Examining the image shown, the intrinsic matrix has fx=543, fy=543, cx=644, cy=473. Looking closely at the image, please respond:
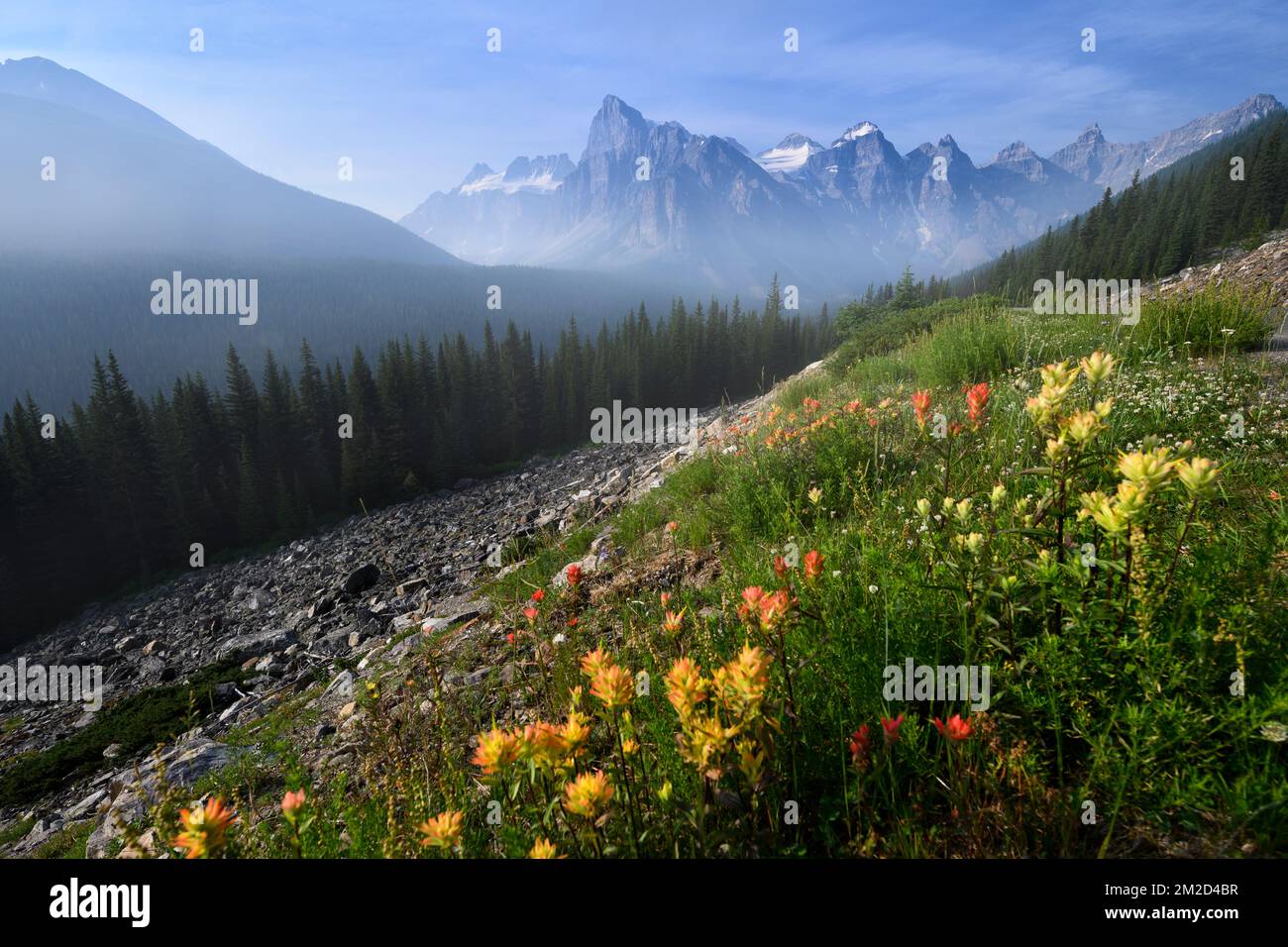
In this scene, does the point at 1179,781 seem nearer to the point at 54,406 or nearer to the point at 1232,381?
the point at 1232,381

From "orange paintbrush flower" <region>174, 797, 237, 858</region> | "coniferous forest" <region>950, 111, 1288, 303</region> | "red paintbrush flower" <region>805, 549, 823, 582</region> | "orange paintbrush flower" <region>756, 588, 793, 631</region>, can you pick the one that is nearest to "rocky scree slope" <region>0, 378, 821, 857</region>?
"orange paintbrush flower" <region>174, 797, 237, 858</region>

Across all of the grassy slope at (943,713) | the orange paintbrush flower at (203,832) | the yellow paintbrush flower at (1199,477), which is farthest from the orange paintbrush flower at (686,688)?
the yellow paintbrush flower at (1199,477)

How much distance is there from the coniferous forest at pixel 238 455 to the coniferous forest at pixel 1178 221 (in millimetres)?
49919

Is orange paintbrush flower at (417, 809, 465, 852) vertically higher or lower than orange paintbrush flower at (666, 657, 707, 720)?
lower

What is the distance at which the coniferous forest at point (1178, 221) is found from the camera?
55719 mm

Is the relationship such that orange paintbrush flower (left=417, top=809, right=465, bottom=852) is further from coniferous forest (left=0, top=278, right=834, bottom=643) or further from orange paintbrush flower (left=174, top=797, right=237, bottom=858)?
coniferous forest (left=0, top=278, right=834, bottom=643)

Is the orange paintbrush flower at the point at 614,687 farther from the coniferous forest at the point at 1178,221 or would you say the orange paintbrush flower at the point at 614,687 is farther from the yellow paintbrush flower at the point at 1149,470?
the coniferous forest at the point at 1178,221

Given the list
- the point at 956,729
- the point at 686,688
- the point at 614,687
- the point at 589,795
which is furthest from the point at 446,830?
the point at 956,729

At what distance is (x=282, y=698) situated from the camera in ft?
26.1

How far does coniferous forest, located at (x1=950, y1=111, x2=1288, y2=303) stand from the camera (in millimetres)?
55719

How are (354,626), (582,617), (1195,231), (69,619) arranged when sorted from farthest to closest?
(1195,231), (69,619), (354,626), (582,617)

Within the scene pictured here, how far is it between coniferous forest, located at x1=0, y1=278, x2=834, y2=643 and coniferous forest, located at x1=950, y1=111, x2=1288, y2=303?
49919 mm
